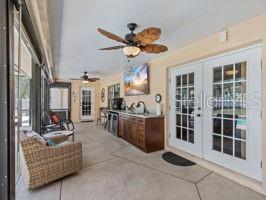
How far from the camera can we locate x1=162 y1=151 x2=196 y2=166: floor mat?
325 cm

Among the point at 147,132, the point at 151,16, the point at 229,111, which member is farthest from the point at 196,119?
the point at 151,16

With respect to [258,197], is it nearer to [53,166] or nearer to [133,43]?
[133,43]

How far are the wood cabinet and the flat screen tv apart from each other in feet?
3.33

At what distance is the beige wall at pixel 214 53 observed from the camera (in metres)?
2.24

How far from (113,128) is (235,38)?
14.3 ft

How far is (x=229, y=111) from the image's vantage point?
9.18ft

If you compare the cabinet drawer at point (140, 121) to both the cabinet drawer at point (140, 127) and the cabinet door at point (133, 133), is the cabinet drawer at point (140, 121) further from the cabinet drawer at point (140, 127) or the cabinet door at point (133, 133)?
the cabinet door at point (133, 133)

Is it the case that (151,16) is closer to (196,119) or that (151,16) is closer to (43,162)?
(196,119)

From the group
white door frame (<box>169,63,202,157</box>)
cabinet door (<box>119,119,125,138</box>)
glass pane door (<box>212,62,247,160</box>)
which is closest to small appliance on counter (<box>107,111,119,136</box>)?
cabinet door (<box>119,119,125,138</box>)

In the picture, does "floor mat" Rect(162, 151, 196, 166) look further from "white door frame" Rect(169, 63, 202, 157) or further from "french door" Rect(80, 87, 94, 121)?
"french door" Rect(80, 87, 94, 121)

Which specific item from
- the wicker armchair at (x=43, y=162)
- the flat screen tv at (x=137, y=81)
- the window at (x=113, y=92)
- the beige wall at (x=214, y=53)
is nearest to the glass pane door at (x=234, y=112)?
the beige wall at (x=214, y=53)

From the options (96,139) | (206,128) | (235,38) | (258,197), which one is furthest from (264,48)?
(96,139)

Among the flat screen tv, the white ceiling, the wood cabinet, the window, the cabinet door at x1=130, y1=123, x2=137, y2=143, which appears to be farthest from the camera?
the window

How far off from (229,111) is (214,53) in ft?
3.36
